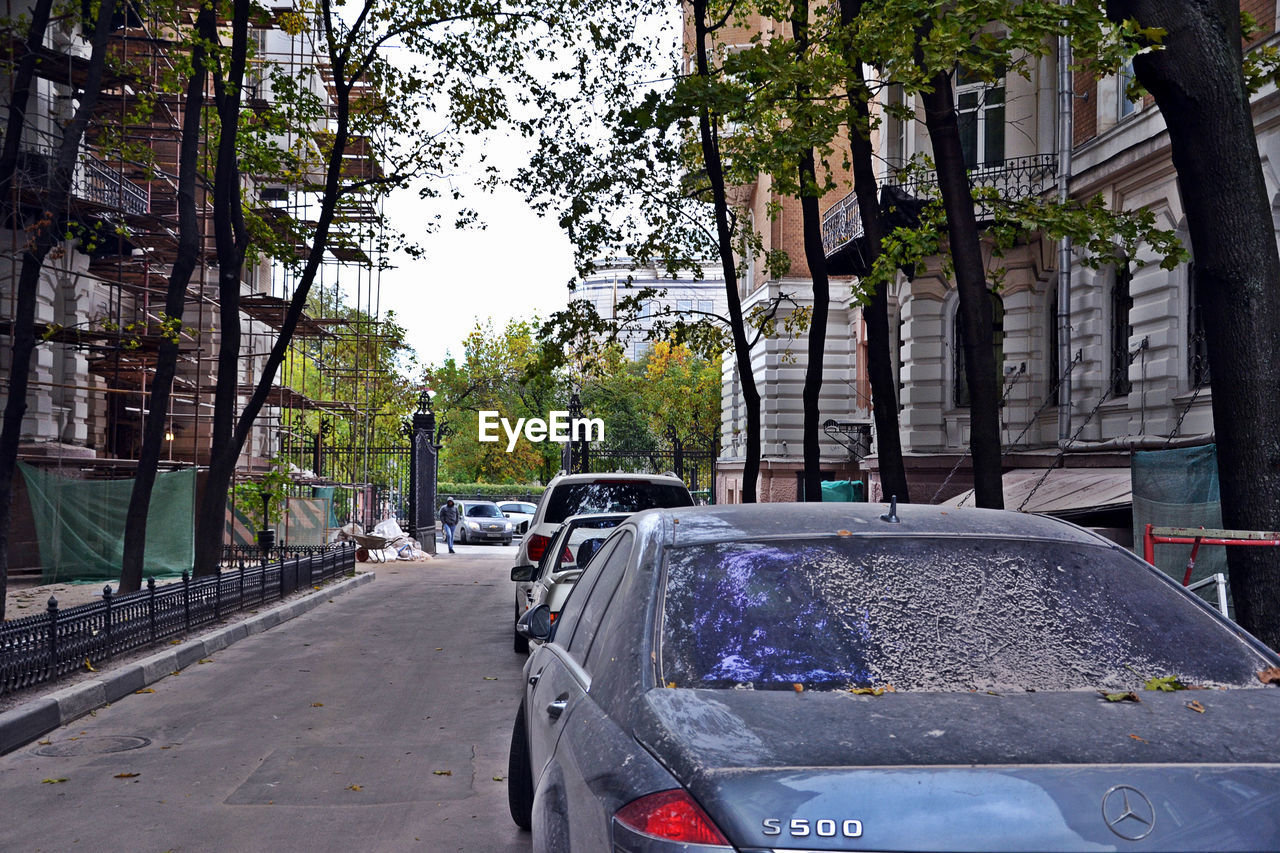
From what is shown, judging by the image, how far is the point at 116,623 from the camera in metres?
11.3

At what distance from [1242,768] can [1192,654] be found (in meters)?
0.92

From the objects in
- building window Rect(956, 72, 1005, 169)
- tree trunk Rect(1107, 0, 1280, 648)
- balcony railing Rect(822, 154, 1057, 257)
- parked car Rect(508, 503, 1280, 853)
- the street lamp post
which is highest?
building window Rect(956, 72, 1005, 169)

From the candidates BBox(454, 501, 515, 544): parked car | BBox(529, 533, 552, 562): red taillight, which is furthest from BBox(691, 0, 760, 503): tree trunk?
BBox(454, 501, 515, 544): parked car

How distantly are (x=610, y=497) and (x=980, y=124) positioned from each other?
42.7 ft

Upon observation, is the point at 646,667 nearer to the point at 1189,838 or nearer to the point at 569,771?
the point at 569,771

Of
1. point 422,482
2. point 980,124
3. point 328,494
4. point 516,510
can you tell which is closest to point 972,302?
point 980,124

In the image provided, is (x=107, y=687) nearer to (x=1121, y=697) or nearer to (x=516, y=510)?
(x=1121, y=697)

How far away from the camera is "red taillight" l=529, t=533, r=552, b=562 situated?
13601 millimetres

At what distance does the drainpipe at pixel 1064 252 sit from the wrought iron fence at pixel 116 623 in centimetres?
1284

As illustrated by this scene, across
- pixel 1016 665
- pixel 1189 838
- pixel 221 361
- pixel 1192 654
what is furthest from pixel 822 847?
pixel 221 361

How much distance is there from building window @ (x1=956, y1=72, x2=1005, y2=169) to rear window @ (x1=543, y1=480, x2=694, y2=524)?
38.6ft

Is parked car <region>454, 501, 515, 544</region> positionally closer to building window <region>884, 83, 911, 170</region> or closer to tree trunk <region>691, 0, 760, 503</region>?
building window <region>884, 83, 911, 170</region>

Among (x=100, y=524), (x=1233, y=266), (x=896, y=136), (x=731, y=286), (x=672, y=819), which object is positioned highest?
(x=896, y=136)

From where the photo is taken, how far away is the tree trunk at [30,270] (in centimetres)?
1296
